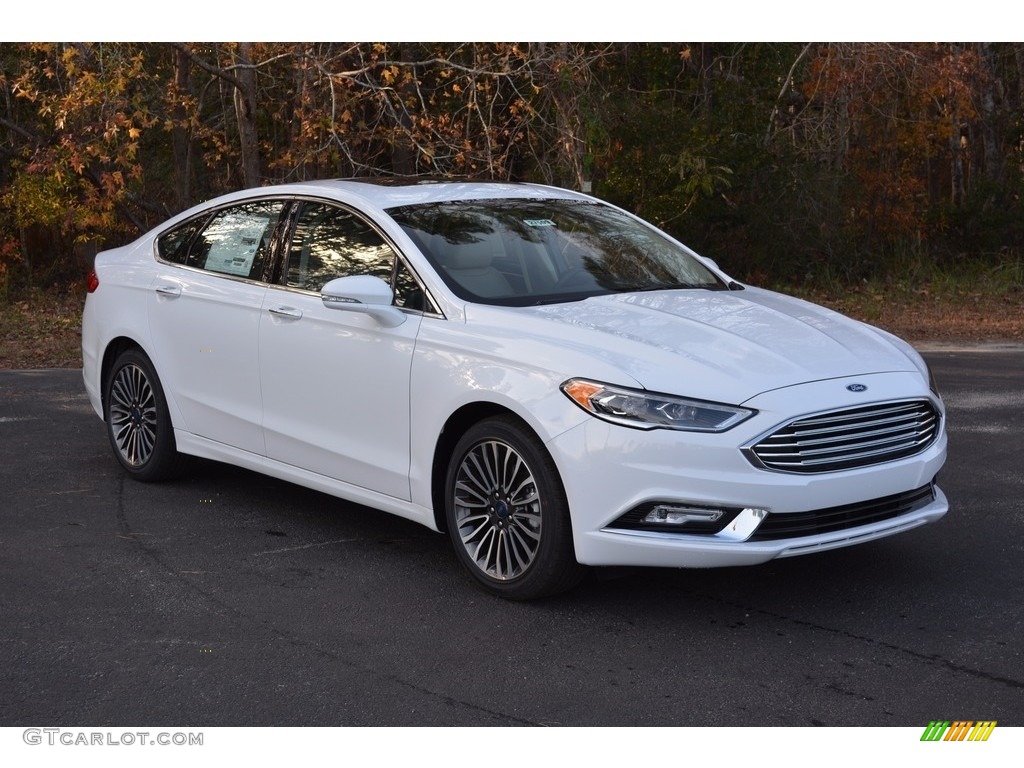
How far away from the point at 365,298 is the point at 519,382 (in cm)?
92

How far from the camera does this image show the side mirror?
5.77 meters

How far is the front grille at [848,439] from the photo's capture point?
496 centimetres

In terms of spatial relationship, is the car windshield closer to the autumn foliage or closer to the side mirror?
the side mirror

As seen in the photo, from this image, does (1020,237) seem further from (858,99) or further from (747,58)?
(747,58)

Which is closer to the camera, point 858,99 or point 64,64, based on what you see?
point 64,64

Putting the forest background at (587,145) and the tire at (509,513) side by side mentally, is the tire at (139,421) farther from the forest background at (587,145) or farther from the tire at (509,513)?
the forest background at (587,145)

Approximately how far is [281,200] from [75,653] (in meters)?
2.79

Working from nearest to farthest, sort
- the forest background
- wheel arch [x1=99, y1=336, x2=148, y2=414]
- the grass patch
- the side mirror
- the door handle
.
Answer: the side mirror
the door handle
wheel arch [x1=99, y1=336, x2=148, y2=414]
the grass patch
the forest background

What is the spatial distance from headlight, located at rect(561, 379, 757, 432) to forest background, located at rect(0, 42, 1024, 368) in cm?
869

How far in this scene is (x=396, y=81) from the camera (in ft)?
53.2

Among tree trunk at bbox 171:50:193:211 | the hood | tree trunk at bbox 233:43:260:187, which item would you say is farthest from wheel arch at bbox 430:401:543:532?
tree trunk at bbox 171:50:193:211

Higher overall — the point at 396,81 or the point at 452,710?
the point at 396,81

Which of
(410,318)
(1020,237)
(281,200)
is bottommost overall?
(1020,237)
